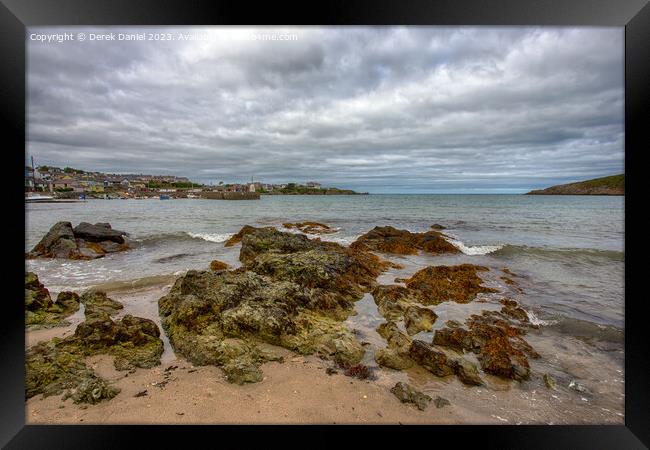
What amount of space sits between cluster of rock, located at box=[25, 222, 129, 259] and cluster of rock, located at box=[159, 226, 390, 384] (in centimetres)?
784

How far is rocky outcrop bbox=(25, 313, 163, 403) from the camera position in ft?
8.54

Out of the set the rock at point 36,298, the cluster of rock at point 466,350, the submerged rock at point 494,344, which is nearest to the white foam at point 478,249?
the cluster of rock at point 466,350

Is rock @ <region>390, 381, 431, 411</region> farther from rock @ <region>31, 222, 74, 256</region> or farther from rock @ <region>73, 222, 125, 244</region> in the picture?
rock @ <region>73, 222, 125, 244</region>

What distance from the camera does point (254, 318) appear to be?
3.72 meters

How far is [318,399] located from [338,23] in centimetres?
365

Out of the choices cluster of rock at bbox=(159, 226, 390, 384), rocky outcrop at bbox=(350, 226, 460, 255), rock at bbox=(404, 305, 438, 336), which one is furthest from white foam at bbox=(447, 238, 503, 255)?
cluster of rock at bbox=(159, 226, 390, 384)

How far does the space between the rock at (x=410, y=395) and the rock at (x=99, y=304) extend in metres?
5.01

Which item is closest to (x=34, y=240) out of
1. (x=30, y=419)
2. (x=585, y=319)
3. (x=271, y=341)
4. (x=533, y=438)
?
(x=30, y=419)

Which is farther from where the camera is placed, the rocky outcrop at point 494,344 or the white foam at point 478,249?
the white foam at point 478,249

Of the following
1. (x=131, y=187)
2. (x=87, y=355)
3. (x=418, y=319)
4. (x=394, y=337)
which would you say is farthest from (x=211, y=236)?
(x=131, y=187)

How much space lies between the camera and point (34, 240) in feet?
37.4

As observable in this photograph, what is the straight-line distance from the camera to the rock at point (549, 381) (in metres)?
3.02

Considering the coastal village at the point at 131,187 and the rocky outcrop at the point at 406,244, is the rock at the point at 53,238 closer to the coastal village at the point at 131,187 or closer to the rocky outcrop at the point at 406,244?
the coastal village at the point at 131,187

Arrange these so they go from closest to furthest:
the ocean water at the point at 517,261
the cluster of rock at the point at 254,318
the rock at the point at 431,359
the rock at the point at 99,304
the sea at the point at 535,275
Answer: the rock at the point at 431,359, the cluster of rock at the point at 254,318, the sea at the point at 535,275, the rock at the point at 99,304, the ocean water at the point at 517,261
